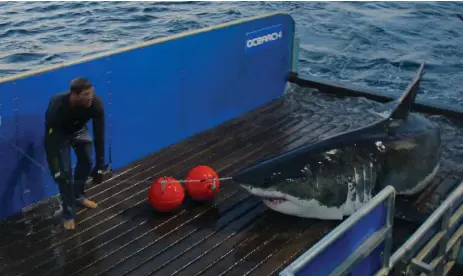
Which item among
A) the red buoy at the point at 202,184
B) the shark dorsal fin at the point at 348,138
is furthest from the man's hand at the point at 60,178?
the shark dorsal fin at the point at 348,138

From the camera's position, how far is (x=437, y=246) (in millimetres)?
5852

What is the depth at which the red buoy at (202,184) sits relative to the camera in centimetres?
722

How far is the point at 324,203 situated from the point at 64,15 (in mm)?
19308

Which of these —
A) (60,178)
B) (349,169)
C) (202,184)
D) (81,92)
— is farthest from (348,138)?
(60,178)

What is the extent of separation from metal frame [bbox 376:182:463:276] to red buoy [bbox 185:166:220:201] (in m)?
2.66

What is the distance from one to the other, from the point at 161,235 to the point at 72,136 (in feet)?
5.19

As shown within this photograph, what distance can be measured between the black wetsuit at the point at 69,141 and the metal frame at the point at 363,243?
3.45m

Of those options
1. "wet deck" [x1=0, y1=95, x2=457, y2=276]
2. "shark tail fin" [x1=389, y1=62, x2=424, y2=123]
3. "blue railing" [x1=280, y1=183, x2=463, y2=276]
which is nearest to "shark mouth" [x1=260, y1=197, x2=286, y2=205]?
"wet deck" [x1=0, y1=95, x2=457, y2=276]

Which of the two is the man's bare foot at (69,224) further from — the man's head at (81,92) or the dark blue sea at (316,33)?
the dark blue sea at (316,33)

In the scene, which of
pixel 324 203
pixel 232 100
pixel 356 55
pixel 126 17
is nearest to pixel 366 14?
pixel 356 55

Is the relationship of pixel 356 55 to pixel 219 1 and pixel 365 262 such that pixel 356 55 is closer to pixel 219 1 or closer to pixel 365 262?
pixel 219 1

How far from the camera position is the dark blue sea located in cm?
1736

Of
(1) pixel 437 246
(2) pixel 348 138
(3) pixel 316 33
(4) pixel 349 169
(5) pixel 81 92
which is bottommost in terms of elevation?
(3) pixel 316 33

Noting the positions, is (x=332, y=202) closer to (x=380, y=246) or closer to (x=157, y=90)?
(x=380, y=246)
